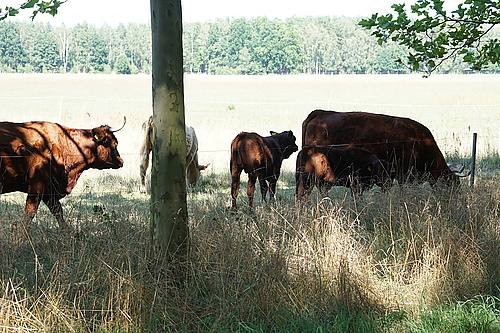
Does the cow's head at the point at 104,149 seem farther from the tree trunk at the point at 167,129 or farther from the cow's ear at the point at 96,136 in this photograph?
the tree trunk at the point at 167,129

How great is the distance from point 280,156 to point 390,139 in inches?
71.1

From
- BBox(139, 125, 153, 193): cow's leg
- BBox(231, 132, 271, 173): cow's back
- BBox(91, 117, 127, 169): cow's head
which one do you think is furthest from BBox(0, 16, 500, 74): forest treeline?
BBox(91, 117, 127, 169): cow's head

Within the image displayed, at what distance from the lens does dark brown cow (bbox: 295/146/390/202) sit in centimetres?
791

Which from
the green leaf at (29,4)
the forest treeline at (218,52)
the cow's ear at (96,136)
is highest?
the forest treeline at (218,52)

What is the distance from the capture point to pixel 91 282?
174 inches

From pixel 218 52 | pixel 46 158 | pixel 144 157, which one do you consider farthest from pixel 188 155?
pixel 218 52

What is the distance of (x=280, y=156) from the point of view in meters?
9.59

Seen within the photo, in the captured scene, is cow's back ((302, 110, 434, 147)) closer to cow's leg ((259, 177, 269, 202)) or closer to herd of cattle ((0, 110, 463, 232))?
herd of cattle ((0, 110, 463, 232))

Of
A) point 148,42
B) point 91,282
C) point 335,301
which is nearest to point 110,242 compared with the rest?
point 91,282

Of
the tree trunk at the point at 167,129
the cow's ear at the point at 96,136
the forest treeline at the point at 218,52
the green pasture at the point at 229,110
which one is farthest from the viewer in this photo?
the forest treeline at the point at 218,52

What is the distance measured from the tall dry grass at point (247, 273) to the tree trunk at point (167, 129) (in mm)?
283

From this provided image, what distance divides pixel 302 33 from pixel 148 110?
365 feet

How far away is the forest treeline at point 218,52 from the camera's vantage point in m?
104

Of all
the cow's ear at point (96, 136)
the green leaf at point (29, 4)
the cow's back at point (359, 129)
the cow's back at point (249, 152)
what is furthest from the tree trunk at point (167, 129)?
the cow's back at point (359, 129)
